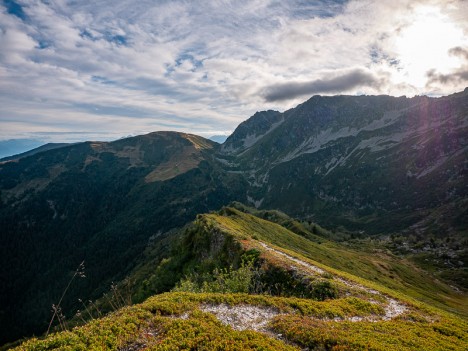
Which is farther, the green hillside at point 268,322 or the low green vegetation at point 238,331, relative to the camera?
the green hillside at point 268,322

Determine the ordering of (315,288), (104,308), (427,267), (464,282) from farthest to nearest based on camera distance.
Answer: (427,267) → (464,282) → (104,308) → (315,288)

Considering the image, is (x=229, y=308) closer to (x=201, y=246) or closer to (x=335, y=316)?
(x=335, y=316)

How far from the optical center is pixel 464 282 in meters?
123

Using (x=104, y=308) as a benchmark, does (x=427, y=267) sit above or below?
above

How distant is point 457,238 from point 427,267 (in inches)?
3114

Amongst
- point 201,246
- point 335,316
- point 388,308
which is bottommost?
point 201,246

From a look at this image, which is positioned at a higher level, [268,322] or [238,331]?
[238,331]

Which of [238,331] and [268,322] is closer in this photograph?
[238,331]

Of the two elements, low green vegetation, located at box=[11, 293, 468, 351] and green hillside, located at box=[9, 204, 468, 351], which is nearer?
low green vegetation, located at box=[11, 293, 468, 351]

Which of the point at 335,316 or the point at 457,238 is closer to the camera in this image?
the point at 335,316

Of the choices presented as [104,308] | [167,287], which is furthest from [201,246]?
[104,308]

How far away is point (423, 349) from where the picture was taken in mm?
18359

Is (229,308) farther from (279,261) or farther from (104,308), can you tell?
(104,308)

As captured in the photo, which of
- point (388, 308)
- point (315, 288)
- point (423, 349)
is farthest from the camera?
point (315, 288)
